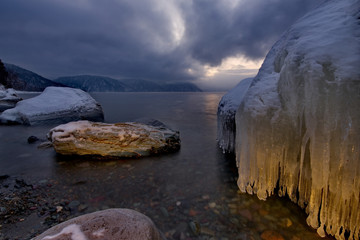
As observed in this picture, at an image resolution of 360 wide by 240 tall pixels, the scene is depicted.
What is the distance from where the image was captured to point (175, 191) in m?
4.01

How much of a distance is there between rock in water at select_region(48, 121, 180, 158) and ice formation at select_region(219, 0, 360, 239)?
3.72 meters

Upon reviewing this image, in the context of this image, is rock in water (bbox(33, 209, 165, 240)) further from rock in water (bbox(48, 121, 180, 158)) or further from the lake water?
rock in water (bbox(48, 121, 180, 158))

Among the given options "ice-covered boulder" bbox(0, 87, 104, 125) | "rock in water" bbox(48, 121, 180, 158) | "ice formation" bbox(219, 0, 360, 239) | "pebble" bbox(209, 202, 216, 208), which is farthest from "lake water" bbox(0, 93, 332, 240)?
"ice-covered boulder" bbox(0, 87, 104, 125)

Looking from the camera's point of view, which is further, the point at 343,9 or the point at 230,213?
the point at 230,213

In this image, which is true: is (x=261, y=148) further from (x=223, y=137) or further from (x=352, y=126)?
(x=223, y=137)

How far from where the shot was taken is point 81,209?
3363 millimetres

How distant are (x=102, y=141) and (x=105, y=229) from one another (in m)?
A: 4.65

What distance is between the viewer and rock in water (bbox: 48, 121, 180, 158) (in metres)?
5.84

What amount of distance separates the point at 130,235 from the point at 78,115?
12.7 meters

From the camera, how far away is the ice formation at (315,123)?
221cm

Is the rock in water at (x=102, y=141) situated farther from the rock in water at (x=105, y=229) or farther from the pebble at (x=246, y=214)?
the rock in water at (x=105, y=229)

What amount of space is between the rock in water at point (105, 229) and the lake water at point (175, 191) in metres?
1.22

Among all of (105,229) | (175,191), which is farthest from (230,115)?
(105,229)

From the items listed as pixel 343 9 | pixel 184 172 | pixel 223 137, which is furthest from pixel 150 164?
pixel 343 9
